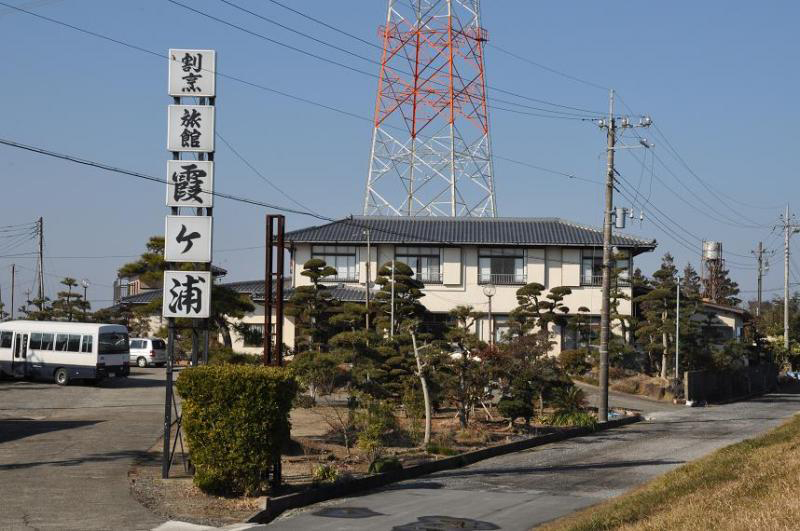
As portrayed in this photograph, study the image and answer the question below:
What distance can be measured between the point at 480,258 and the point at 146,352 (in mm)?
17891

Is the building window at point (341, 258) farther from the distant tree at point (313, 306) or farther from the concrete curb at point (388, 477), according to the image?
the concrete curb at point (388, 477)

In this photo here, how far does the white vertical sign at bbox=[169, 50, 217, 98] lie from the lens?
49.4 ft

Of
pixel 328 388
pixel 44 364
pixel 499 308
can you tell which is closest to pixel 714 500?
pixel 328 388

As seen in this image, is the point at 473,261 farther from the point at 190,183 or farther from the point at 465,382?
the point at 190,183

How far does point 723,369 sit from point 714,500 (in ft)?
111

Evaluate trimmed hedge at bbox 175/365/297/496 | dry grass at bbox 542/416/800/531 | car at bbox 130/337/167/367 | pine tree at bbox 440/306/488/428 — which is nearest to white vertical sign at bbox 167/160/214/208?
trimmed hedge at bbox 175/365/297/496

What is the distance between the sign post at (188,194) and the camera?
14578mm

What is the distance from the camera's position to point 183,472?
15.1 m

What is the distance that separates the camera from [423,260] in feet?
158

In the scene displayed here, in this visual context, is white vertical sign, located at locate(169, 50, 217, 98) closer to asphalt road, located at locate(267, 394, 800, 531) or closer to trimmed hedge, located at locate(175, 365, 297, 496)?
trimmed hedge, located at locate(175, 365, 297, 496)

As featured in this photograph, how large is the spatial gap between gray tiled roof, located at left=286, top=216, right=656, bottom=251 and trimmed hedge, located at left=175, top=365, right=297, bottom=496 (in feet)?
108

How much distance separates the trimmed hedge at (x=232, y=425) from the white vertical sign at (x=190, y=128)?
12.2 feet

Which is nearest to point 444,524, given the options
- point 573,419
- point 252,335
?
point 573,419

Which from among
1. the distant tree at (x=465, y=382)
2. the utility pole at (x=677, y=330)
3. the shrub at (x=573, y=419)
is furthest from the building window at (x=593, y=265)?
the distant tree at (x=465, y=382)
